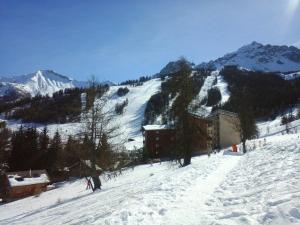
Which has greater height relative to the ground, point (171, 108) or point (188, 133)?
point (171, 108)

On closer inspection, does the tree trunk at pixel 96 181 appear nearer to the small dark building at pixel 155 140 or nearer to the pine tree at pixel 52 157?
the pine tree at pixel 52 157

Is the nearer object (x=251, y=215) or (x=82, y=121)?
(x=251, y=215)

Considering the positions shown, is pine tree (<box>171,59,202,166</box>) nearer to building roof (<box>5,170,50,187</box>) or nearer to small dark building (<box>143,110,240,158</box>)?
small dark building (<box>143,110,240,158</box>)

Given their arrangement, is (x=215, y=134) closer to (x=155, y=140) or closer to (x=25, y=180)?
(x=155, y=140)

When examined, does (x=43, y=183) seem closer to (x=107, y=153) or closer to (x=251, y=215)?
(x=107, y=153)

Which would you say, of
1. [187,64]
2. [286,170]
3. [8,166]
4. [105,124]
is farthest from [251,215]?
[8,166]

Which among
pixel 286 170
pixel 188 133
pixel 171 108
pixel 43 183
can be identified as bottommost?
pixel 43 183

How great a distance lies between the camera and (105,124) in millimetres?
30172

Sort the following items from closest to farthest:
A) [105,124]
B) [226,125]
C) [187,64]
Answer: [105,124] → [187,64] → [226,125]

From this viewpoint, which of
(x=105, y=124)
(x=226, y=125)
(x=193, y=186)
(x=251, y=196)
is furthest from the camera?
(x=226, y=125)

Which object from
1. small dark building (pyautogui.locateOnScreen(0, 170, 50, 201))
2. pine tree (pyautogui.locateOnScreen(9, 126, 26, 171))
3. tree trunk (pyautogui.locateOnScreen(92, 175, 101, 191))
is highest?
pine tree (pyautogui.locateOnScreen(9, 126, 26, 171))

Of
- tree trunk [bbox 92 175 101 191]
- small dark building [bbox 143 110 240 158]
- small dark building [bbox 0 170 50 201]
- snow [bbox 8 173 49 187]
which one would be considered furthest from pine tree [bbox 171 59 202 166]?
snow [bbox 8 173 49 187]

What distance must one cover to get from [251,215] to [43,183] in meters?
76.1

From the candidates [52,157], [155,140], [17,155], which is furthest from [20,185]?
[155,140]
